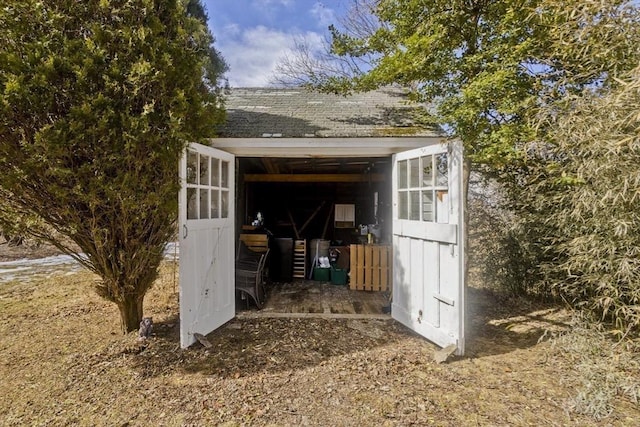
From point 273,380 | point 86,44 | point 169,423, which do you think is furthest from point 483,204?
point 86,44

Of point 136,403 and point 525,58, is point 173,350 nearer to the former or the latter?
point 136,403

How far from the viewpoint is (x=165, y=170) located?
3.04 metres

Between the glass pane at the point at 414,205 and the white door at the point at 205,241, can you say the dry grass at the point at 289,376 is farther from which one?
the glass pane at the point at 414,205

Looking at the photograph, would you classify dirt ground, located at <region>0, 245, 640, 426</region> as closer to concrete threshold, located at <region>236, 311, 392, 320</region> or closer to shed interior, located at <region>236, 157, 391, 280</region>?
concrete threshold, located at <region>236, 311, 392, 320</region>

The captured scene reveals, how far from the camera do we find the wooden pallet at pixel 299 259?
20.9ft

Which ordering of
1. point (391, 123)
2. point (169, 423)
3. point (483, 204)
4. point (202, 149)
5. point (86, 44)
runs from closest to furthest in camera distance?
point (169, 423) < point (86, 44) < point (202, 149) < point (391, 123) < point (483, 204)

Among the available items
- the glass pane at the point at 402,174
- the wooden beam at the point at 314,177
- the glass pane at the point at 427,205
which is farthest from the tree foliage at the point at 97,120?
the wooden beam at the point at 314,177

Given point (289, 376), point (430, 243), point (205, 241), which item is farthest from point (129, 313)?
point (430, 243)

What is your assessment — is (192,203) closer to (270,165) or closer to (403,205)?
(403,205)

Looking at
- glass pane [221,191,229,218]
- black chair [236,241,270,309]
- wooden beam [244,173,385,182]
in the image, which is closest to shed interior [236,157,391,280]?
wooden beam [244,173,385,182]

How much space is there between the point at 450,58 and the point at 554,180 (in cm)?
159

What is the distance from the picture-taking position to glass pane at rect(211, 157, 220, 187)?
370 centimetres

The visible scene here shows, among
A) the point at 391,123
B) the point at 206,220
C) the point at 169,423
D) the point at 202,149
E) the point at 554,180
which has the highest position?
the point at 391,123

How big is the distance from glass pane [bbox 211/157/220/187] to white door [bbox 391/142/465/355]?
2.08 meters
